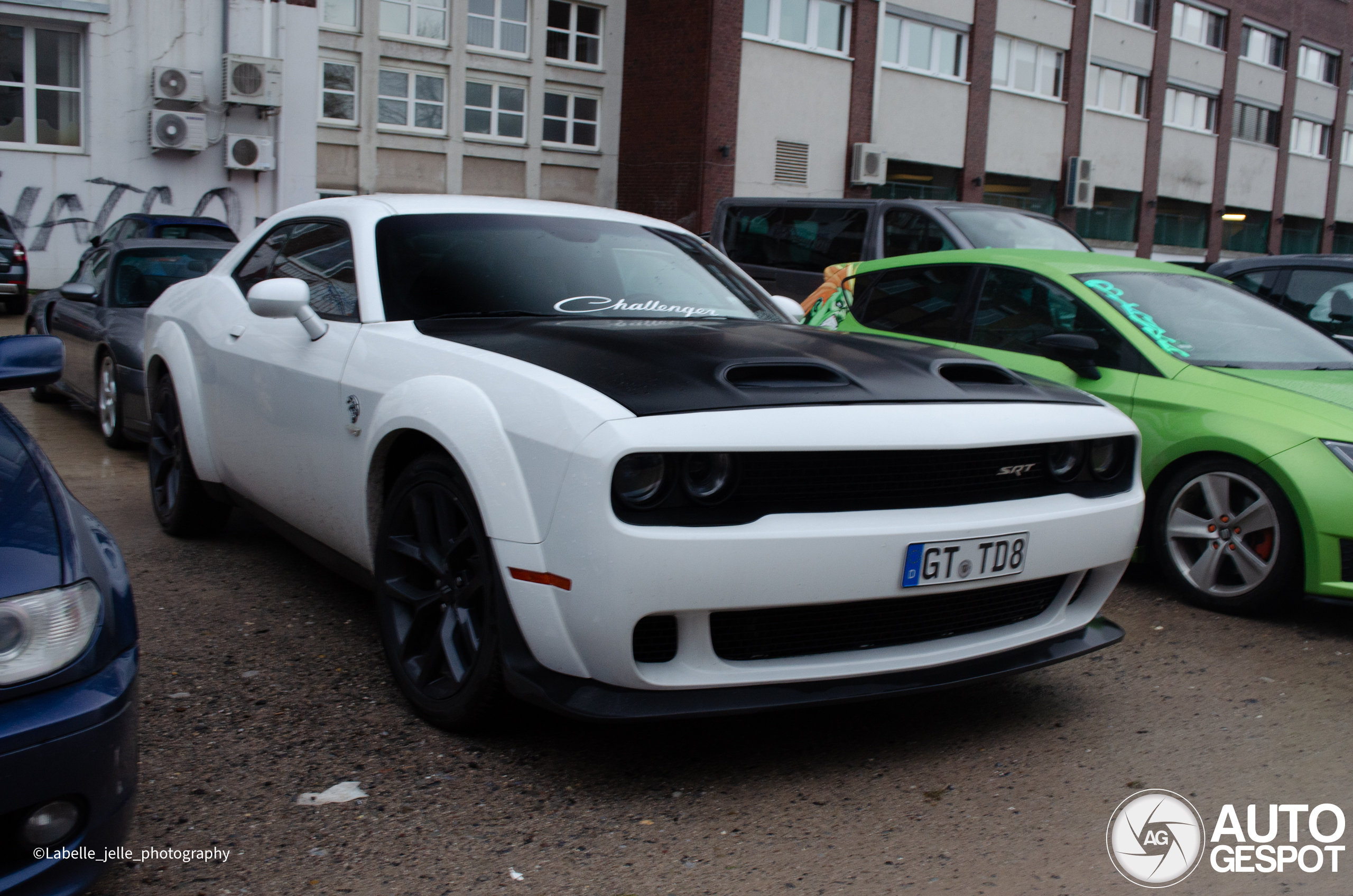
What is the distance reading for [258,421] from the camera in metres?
4.21

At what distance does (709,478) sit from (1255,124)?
4297 cm

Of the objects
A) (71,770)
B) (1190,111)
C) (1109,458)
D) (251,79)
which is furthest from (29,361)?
(1190,111)

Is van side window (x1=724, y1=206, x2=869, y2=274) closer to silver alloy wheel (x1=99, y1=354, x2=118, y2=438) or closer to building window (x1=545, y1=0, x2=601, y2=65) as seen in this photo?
silver alloy wheel (x1=99, y1=354, x2=118, y2=438)

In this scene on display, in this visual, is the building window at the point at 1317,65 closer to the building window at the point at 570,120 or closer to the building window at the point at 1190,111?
the building window at the point at 1190,111

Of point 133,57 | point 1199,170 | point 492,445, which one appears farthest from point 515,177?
point 492,445

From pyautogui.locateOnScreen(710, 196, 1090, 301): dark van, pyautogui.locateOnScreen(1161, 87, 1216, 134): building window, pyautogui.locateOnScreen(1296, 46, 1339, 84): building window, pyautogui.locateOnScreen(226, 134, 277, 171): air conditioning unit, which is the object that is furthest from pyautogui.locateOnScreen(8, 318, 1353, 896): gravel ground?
pyautogui.locateOnScreen(1296, 46, 1339, 84): building window

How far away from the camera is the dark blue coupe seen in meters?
1.97

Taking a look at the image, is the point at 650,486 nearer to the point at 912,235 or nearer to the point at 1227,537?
the point at 1227,537

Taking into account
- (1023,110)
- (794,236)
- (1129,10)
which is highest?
(1129,10)

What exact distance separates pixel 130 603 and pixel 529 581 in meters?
0.85

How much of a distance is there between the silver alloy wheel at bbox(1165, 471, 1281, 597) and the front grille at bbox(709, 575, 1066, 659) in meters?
1.87

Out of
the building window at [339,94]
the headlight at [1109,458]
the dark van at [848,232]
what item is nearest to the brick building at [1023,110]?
the building window at [339,94]

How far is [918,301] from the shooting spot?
247 inches

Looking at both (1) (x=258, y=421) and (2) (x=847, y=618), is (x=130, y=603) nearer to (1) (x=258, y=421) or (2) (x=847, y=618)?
(2) (x=847, y=618)
